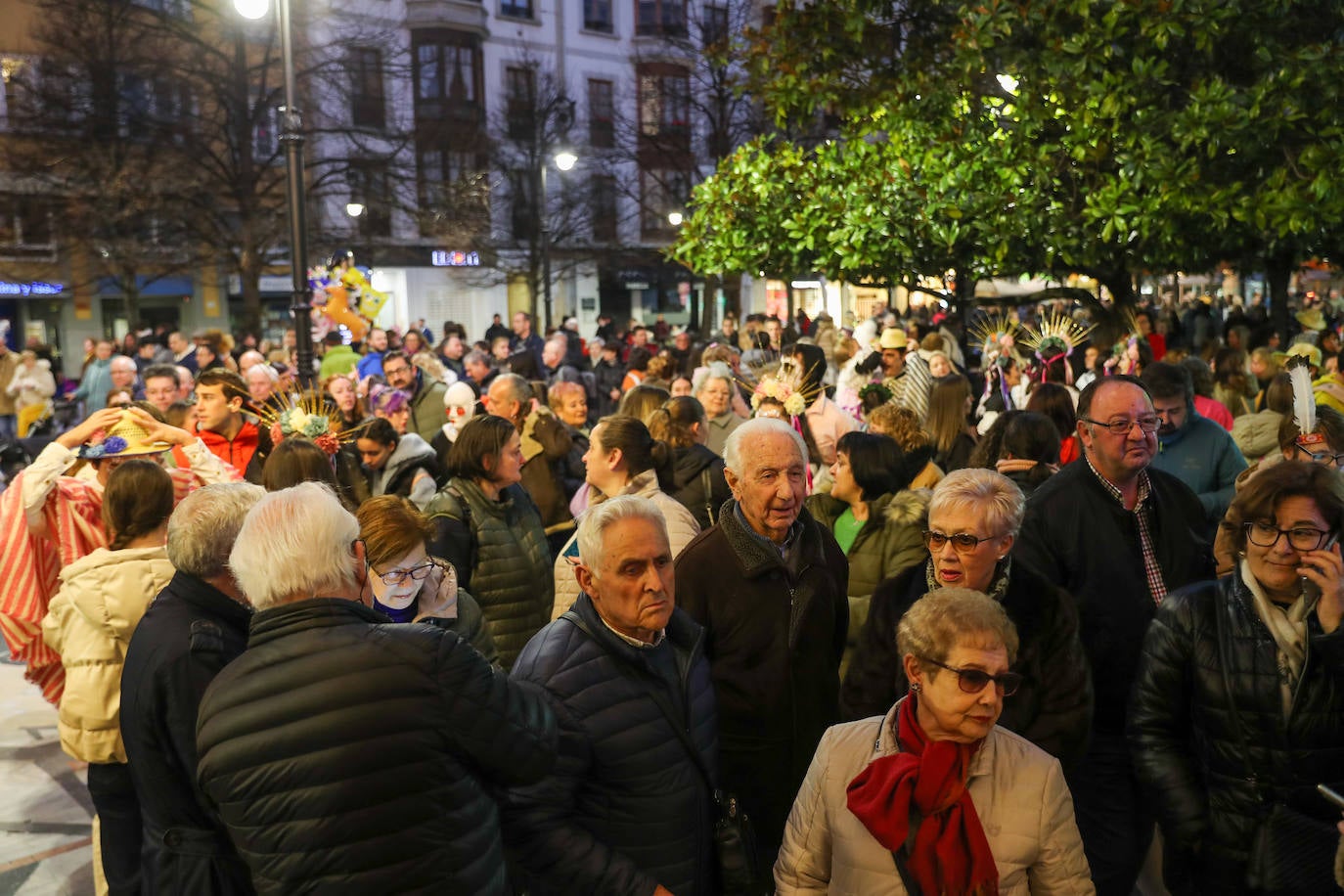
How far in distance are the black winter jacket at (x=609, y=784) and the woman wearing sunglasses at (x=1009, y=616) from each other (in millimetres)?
648

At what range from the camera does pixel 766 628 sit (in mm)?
3820

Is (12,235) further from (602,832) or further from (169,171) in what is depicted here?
(602,832)

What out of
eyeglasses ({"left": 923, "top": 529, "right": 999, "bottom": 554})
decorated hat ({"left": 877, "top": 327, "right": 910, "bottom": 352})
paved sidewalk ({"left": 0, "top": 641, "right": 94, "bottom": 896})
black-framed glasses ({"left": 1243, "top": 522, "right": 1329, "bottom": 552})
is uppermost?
decorated hat ({"left": 877, "top": 327, "right": 910, "bottom": 352})

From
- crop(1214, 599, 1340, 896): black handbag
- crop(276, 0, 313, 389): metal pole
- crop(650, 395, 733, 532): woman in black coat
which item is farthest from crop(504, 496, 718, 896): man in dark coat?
crop(276, 0, 313, 389): metal pole

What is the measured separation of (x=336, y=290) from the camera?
16.6m

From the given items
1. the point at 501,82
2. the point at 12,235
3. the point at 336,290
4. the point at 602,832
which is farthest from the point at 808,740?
the point at 501,82

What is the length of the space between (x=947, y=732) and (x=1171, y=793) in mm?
1005

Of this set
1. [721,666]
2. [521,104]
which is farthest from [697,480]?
[521,104]

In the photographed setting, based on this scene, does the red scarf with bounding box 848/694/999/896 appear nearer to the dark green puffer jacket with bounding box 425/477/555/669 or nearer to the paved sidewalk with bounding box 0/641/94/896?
the dark green puffer jacket with bounding box 425/477/555/669

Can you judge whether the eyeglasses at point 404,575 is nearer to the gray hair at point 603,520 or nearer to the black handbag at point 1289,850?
the gray hair at point 603,520

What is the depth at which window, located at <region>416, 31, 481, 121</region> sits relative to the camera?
38.0 m

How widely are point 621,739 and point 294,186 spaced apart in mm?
9246

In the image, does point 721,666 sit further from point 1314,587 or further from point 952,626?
point 1314,587

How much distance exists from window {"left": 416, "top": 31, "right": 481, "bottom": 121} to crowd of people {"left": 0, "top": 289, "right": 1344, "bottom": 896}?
113 feet
